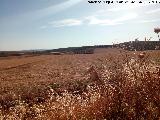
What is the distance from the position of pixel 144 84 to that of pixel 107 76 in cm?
68

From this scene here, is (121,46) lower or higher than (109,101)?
higher

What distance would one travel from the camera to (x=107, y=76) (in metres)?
5.87

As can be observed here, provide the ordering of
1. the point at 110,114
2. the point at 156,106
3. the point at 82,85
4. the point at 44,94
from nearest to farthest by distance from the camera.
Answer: the point at 156,106 → the point at 110,114 → the point at 44,94 → the point at 82,85

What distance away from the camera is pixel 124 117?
215 inches

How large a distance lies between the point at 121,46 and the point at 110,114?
1081 millimetres

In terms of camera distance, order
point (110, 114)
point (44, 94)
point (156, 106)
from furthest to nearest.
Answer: point (44, 94) → point (110, 114) → point (156, 106)

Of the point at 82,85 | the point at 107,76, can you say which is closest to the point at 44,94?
the point at 82,85

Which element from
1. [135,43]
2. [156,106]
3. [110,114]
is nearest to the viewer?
[156,106]

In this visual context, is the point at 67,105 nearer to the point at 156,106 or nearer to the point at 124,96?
the point at 124,96

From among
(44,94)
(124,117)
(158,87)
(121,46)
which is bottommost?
(44,94)

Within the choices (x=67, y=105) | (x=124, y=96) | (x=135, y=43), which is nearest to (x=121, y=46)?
(x=135, y=43)

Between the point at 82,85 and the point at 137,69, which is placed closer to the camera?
the point at 137,69

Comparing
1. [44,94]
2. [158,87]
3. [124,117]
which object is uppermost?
[158,87]

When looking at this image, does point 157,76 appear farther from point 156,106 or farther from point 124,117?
point 124,117
